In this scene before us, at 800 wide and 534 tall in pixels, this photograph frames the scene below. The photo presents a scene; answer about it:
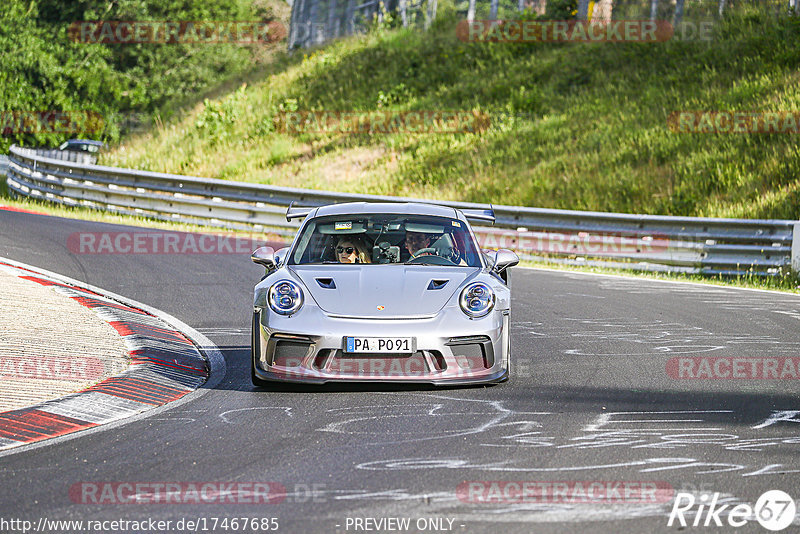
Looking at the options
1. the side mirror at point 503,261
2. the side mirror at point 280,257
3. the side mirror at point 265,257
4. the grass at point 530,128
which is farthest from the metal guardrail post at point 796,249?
the side mirror at point 265,257

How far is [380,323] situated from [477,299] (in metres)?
0.76

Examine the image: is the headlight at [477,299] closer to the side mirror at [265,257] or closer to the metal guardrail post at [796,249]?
the side mirror at [265,257]

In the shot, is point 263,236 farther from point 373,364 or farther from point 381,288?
point 373,364

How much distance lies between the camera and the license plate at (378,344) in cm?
693

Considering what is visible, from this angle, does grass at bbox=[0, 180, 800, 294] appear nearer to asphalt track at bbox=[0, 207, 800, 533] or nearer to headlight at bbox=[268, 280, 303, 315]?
asphalt track at bbox=[0, 207, 800, 533]

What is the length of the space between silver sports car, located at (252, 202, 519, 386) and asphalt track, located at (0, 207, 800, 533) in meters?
0.21

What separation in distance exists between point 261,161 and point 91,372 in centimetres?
2359

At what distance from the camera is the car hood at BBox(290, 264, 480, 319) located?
7133 mm

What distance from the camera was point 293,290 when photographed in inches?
288

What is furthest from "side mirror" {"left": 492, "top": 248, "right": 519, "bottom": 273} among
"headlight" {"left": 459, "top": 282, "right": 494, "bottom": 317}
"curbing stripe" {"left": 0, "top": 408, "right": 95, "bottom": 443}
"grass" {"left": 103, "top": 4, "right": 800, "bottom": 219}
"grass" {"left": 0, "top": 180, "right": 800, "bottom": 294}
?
"grass" {"left": 103, "top": 4, "right": 800, "bottom": 219}

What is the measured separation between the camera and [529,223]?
18625mm

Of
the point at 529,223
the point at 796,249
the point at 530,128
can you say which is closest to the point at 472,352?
the point at 796,249

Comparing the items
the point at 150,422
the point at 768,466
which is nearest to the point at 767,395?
the point at 768,466

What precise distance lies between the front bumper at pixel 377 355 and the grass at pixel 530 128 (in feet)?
44.7
